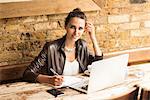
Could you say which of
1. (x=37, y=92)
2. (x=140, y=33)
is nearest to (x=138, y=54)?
(x=140, y=33)

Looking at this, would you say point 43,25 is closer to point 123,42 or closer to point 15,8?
point 15,8

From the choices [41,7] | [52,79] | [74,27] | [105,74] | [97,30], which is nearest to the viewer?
[105,74]

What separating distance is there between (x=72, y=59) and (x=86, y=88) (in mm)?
551

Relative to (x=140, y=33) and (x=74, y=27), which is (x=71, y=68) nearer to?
(x=74, y=27)

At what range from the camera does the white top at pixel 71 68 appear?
2.72 metres

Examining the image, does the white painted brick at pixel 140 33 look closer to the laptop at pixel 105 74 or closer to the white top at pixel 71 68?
the white top at pixel 71 68

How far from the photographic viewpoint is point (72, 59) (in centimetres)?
281

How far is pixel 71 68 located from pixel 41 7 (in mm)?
680

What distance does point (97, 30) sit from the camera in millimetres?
3461

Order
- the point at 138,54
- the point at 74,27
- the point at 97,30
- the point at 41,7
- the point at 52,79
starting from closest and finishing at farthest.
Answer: the point at 52,79 < the point at 74,27 < the point at 41,7 < the point at 97,30 < the point at 138,54

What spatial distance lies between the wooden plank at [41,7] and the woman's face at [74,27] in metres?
0.43

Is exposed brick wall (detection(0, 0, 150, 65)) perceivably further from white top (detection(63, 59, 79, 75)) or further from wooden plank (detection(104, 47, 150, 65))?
white top (detection(63, 59, 79, 75))

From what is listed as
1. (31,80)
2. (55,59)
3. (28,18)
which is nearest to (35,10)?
(28,18)

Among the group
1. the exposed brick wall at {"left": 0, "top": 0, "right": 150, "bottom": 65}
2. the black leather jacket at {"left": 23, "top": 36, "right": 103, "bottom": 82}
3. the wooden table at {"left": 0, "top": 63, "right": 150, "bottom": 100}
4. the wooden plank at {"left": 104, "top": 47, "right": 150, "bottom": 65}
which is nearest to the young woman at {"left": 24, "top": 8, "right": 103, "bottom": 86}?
the black leather jacket at {"left": 23, "top": 36, "right": 103, "bottom": 82}
